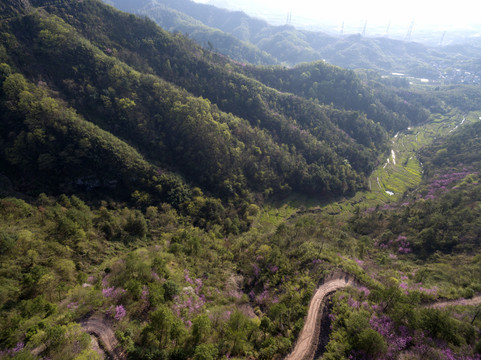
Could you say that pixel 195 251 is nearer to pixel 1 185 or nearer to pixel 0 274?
pixel 0 274

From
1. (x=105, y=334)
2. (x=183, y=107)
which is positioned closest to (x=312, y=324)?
(x=105, y=334)

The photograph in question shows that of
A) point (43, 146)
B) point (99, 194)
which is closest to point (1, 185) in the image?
point (43, 146)

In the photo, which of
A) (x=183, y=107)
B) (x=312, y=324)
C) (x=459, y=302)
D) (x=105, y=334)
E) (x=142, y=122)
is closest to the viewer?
(x=105, y=334)

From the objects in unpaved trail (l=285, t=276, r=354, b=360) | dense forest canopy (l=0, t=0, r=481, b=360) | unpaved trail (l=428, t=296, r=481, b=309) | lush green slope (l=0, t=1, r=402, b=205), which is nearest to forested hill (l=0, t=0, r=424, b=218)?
lush green slope (l=0, t=1, r=402, b=205)

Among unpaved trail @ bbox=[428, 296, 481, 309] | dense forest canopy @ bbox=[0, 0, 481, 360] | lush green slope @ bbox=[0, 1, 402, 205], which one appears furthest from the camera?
lush green slope @ bbox=[0, 1, 402, 205]

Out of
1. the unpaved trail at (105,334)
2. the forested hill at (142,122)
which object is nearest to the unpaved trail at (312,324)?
the unpaved trail at (105,334)

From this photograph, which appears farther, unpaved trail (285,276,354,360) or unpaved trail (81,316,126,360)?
unpaved trail (285,276,354,360)

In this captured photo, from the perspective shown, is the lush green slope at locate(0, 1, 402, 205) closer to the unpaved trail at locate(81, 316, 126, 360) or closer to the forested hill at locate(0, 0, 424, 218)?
the forested hill at locate(0, 0, 424, 218)

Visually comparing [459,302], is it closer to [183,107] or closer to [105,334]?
[105,334]
